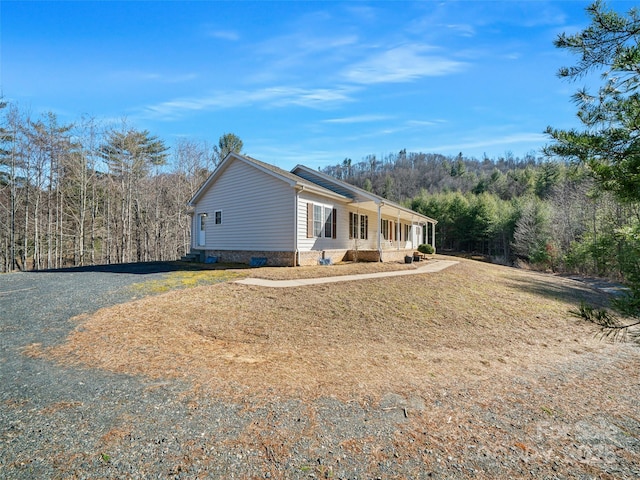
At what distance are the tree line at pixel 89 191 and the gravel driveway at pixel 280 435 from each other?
75.2 feet

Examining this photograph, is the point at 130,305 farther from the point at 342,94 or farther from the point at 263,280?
the point at 342,94

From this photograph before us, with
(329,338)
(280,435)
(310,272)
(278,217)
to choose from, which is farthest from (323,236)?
(280,435)

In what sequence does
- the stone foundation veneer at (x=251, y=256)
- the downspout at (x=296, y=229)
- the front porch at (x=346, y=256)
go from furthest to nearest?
the front porch at (x=346, y=256) < the stone foundation veneer at (x=251, y=256) < the downspout at (x=296, y=229)

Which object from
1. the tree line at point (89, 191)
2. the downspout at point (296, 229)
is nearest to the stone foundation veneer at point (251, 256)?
the downspout at point (296, 229)

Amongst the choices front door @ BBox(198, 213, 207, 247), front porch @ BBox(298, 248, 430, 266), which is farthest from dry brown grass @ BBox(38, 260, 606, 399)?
front door @ BBox(198, 213, 207, 247)

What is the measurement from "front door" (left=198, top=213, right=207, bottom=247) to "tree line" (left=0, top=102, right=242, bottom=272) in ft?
32.1

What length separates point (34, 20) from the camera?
936 centimetres

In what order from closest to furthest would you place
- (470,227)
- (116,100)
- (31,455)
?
1. (31,455)
2. (116,100)
3. (470,227)

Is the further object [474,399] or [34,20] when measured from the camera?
[34,20]

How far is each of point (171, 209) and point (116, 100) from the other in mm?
9308

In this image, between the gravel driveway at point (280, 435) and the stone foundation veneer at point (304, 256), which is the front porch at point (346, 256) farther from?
the gravel driveway at point (280, 435)

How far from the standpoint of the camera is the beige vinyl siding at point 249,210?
13.7 m

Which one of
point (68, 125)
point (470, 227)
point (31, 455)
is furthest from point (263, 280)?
point (470, 227)

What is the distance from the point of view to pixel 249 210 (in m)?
15.0
